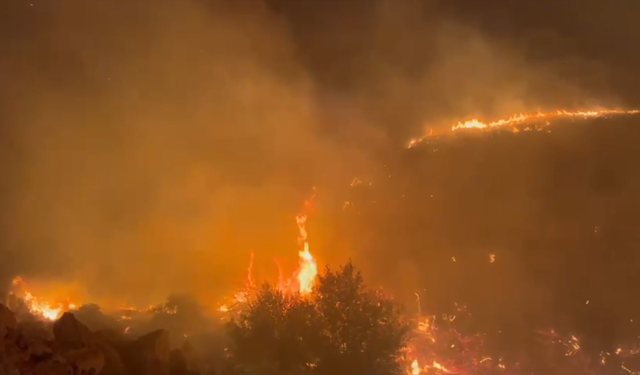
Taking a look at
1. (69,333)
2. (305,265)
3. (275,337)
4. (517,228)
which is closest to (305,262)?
(305,265)

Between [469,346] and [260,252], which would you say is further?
[260,252]

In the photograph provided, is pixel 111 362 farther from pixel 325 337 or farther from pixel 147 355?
pixel 325 337

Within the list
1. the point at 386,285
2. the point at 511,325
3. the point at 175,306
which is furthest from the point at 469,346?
the point at 175,306

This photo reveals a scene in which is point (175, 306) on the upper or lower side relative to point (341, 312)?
upper

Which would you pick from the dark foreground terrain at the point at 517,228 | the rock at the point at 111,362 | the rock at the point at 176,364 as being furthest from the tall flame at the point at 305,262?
the rock at the point at 111,362

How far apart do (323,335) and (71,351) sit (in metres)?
14.5

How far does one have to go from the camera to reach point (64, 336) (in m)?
8.55

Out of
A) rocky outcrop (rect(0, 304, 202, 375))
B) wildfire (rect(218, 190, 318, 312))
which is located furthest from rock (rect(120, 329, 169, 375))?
wildfire (rect(218, 190, 318, 312))

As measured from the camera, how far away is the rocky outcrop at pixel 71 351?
757 cm

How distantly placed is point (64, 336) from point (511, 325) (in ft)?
150

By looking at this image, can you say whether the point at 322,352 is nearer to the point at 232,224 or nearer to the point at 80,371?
the point at 80,371

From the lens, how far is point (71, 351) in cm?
815

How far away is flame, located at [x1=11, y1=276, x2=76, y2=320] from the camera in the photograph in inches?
1954

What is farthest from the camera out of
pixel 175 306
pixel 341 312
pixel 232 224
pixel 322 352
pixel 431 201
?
pixel 431 201
